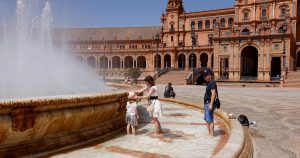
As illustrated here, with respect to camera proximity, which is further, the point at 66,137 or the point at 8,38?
the point at 8,38

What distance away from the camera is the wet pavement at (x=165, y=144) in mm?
4980

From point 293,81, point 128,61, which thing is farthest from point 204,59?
point 293,81

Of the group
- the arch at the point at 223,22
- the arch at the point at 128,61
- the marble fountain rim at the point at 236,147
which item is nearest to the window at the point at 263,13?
the arch at the point at 223,22

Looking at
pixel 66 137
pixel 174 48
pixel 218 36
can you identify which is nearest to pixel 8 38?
pixel 66 137

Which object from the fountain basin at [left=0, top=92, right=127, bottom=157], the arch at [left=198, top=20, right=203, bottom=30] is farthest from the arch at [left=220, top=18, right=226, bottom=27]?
the fountain basin at [left=0, top=92, right=127, bottom=157]

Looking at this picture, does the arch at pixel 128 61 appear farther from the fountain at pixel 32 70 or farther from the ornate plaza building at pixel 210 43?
the fountain at pixel 32 70

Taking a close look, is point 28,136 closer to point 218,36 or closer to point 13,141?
point 13,141

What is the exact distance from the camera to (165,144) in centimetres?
571

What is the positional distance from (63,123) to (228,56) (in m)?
43.9

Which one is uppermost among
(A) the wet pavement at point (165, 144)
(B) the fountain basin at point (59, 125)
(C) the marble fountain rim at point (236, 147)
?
(B) the fountain basin at point (59, 125)

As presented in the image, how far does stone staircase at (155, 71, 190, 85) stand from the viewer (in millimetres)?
42509

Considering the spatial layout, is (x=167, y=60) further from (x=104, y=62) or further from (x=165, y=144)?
(x=165, y=144)

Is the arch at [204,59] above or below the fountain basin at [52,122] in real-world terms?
above

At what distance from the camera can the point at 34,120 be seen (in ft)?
15.0
